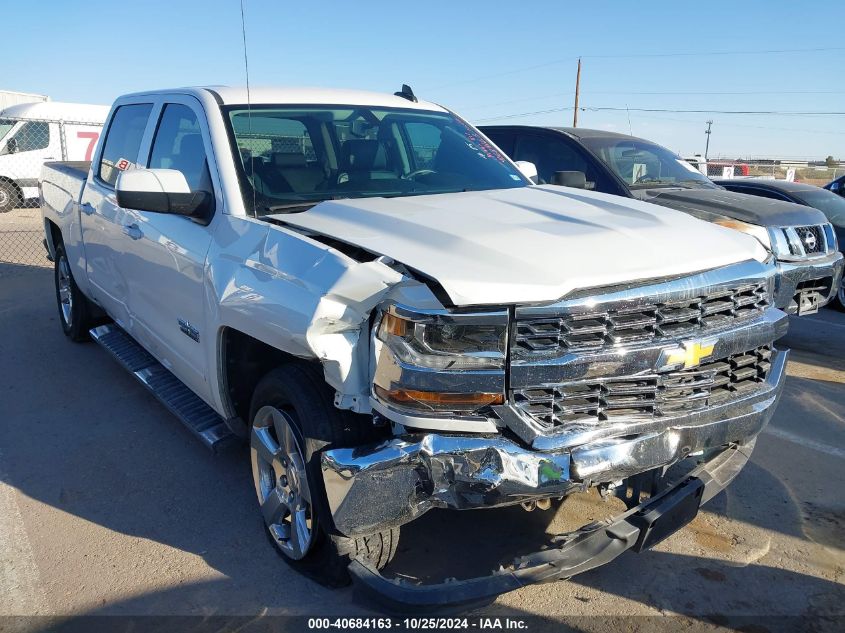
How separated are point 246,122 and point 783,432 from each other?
3767mm

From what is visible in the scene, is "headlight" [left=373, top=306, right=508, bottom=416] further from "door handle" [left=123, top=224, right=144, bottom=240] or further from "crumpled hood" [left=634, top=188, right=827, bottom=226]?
"crumpled hood" [left=634, top=188, right=827, bottom=226]

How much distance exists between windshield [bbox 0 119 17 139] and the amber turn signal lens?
17894 millimetres

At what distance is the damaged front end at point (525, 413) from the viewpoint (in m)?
2.37

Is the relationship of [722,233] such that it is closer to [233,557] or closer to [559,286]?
[559,286]

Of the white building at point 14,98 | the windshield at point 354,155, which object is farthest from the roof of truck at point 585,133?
the white building at point 14,98

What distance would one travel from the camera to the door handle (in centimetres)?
422

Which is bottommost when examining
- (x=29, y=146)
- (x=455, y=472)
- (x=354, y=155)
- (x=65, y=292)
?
(x=65, y=292)

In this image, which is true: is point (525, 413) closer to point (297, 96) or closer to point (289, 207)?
point (289, 207)

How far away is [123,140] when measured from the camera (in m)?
5.06

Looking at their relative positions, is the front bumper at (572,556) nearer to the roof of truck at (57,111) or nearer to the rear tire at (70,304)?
the rear tire at (70,304)

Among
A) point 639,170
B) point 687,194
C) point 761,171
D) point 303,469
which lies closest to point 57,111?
point 639,170

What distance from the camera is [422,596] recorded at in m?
2.37

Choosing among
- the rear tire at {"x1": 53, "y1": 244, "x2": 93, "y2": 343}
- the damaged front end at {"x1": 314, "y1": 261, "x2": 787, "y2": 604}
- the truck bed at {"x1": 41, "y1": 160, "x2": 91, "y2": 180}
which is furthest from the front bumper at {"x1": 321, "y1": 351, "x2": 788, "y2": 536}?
the rear tire at {"x1": 53, "y1": 244, "x2": 93, "y2": 343}

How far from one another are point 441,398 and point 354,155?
6.44ft
